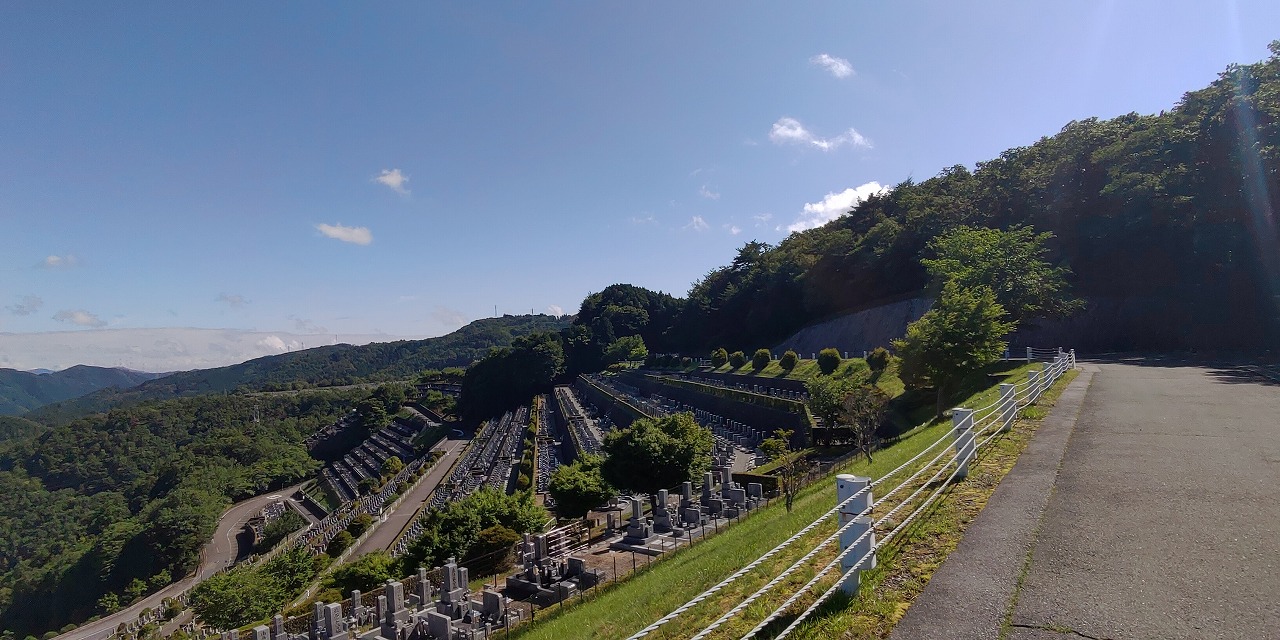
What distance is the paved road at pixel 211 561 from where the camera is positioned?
3450 centimetres

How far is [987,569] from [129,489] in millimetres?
105513

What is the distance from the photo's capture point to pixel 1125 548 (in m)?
4.54

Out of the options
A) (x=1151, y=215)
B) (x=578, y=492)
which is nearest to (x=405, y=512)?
(x=578, y=492)

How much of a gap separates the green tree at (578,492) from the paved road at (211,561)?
29381mm

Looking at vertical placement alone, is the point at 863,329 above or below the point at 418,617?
above

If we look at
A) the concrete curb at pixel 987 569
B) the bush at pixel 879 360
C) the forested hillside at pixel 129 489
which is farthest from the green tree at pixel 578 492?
the forested hillside at pixel 129 489

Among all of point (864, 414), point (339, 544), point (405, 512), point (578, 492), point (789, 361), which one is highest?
point (789, 361)

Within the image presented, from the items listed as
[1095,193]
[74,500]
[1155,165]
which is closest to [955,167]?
[1095,193]

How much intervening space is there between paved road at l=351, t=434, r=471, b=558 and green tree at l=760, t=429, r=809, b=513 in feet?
66.2

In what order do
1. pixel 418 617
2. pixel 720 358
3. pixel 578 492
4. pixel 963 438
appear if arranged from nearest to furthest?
pixel 963 438 → pixel 418 617 → pixel 578 492 → pixel 720 358

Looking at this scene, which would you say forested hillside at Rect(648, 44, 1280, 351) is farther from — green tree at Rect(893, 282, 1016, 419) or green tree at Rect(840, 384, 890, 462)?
green tree at Rect(840, 384, 890, 462)

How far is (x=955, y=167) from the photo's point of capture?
54250 millimetres

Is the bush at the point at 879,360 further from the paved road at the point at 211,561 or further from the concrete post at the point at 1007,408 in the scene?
the paved road at the point at 211,561

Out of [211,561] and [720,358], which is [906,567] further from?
[211,561]
